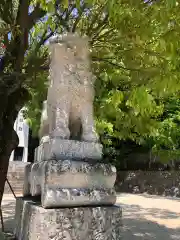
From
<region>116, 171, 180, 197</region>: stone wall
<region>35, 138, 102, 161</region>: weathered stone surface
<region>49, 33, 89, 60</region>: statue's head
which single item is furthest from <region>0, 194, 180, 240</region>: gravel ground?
<region>116, 171, 180, 197</region>: stone wall

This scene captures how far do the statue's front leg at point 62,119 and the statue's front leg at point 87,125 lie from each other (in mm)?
206

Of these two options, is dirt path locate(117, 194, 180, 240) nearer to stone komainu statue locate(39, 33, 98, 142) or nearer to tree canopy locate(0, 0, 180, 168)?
tree canopy locate(0, 0, 180, 168)

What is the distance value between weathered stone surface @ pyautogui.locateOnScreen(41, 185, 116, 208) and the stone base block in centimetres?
6

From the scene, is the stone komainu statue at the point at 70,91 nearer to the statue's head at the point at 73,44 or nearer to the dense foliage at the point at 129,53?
the statue's head at the point at 73,44

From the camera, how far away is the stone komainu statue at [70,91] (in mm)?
3510

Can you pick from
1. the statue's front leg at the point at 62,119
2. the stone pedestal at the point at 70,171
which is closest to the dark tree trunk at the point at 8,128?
the stone pedestal at the point at 70,171

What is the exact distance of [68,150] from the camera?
3.32 meters

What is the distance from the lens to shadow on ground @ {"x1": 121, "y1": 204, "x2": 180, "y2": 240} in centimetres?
666

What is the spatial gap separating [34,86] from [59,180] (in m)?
3.84

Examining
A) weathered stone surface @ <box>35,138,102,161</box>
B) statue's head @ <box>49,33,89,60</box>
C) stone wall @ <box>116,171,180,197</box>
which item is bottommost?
stone wall @ <box>116,171,180,197</box>

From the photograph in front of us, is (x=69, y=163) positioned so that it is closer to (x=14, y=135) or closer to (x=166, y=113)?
(x=14, y=135)

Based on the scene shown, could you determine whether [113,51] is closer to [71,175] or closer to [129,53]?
[129,53]

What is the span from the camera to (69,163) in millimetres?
3137

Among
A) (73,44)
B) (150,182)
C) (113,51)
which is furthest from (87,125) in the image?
(150,182)
